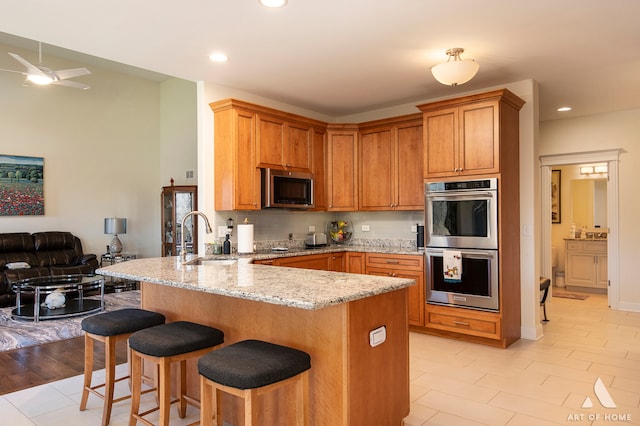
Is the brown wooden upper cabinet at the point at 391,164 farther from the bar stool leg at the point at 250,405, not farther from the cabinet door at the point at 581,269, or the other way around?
the cabinet door at the point at 581,269

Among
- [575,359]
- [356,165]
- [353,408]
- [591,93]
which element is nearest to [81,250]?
[356,165]

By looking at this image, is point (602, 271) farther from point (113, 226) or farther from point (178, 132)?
point (113, 226)

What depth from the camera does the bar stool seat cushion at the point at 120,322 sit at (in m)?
2.53

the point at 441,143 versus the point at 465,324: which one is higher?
the point at 441,143

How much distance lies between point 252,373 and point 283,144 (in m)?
3.38

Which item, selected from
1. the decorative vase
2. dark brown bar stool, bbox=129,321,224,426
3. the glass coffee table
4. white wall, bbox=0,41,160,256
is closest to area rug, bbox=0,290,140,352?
the glass coffee table

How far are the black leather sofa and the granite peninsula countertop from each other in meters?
3.92

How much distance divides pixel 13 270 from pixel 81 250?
1.30m

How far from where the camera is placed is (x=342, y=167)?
5.39 meters

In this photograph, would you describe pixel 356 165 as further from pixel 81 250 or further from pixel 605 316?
pixel 81 250

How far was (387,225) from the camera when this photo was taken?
5504 mm

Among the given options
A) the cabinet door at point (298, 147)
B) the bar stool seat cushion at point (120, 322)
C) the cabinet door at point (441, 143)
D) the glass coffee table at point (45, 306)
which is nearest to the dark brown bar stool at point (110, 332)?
the bar stool seat cushion at point (120, 322)

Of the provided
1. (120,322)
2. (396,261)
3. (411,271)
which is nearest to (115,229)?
(396,261)

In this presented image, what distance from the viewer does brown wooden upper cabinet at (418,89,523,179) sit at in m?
4.01
